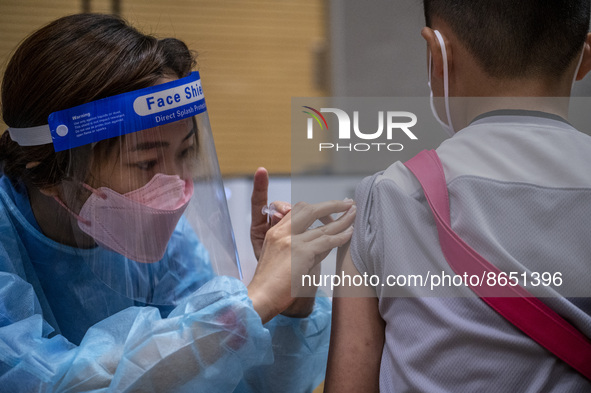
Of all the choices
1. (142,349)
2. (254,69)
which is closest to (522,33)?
(142,349)

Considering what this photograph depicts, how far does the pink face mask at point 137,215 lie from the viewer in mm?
1145

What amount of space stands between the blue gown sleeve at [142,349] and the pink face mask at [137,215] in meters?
0.19

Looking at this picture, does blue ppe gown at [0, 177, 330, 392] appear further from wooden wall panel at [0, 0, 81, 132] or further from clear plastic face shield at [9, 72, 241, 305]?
wooden wall panel at [0, 0, 81, 132]

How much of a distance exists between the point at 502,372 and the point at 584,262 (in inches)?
8.7

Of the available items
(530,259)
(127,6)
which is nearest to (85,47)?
(530,259)

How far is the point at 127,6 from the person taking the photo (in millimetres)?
2217

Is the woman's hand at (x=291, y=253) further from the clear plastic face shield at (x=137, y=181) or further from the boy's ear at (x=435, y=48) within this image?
the boy's ear at (x=435, y=48)

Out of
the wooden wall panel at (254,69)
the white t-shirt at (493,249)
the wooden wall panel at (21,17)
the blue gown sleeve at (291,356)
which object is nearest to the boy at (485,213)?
the white t-shirt at (493,249)

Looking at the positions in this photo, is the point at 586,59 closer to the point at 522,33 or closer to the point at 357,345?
the point at 522,33

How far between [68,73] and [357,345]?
2.78 feet

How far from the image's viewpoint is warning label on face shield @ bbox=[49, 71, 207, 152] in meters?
1.08

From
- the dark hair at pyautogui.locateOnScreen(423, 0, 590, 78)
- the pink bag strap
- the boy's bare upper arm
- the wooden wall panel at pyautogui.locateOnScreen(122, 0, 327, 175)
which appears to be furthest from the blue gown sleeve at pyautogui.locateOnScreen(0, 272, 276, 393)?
the wooden wall panel at pyautogui.locateOnScreen(122, 0, 327, 175)

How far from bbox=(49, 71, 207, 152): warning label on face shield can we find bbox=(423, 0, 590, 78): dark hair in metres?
0.66

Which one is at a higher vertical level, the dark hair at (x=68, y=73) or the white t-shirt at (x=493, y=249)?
the dark hair at (x=68, y=73)
